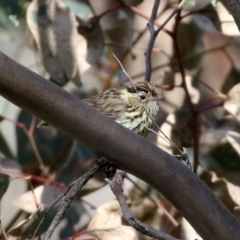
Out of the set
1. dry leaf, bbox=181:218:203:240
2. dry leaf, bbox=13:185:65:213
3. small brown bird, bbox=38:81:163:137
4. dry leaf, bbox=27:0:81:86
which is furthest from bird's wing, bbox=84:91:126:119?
dry leaf, bbox=181:218:203:240

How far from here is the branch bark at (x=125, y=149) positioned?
3.03 feet

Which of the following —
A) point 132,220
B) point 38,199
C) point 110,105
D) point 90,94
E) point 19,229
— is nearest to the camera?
point 132,220

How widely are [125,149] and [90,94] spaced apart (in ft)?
3.88

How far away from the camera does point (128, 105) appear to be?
1.81 meters

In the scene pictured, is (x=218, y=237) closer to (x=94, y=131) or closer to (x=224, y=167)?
(x=94, y=131)

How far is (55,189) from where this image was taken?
1.74 metres

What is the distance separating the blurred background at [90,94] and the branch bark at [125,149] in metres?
0.58

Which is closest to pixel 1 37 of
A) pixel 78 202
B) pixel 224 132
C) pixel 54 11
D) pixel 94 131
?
pixel 54 11

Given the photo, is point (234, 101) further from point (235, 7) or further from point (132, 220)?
point (132, 220)

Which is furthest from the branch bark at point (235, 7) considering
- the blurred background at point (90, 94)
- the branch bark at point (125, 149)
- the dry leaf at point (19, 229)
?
the dry leaf at point (19, 229)

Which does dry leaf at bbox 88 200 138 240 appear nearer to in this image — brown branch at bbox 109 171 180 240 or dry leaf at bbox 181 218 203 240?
dry leaf at bbox 181 218 203 240

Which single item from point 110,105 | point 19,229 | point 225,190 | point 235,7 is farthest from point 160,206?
point 235,7

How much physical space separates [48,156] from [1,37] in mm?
395

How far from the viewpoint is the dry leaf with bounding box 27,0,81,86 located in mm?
1745
